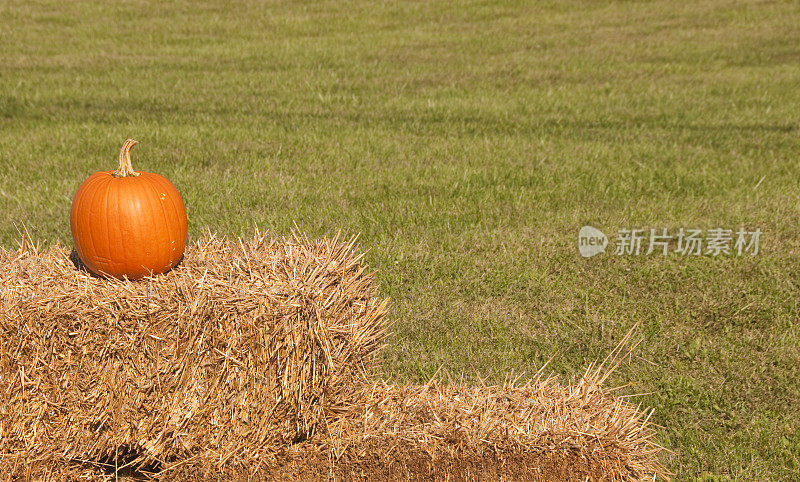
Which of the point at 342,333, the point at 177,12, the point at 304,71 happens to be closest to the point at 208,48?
the point at 304,71

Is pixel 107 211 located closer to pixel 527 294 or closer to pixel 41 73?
pixel 527 294

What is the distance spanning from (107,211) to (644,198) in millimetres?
5572

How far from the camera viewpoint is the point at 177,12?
64.9ft

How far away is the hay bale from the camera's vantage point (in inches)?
143

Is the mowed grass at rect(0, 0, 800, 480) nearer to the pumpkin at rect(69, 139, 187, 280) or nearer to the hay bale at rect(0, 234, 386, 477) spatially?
the hay bale at rect(0, 234, 386, 477)

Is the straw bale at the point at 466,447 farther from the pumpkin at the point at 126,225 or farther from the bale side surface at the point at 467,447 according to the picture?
the pumpkin at the point at 126,225

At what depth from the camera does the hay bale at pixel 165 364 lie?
362 centimetres

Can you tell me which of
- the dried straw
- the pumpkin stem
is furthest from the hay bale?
the pumpkin stem
